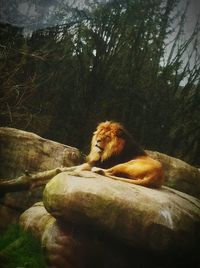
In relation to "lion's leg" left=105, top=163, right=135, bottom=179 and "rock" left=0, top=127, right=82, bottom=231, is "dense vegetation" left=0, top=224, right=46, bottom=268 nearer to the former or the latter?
"rock" left=0, top=127, right=82, bottom=231

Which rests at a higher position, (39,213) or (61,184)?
(61,184)

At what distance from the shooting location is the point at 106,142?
4.76 meters

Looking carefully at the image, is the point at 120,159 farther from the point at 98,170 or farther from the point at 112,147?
the point at 98,170

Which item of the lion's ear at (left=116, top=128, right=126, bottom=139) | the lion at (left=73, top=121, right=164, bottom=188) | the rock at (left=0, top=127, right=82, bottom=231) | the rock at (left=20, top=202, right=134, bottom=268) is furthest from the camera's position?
the rock at (left=0, top=127, right=82, bottom=231)

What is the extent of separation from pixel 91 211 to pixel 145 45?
9.72 feet

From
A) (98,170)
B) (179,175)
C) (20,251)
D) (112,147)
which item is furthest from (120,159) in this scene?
(20,251)

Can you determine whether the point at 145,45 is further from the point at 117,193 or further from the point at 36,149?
the point at 117,193

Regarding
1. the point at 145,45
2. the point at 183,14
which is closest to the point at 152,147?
the point at 145,45

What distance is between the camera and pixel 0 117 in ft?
19.0

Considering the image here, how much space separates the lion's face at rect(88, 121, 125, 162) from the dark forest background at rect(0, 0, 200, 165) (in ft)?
1.62

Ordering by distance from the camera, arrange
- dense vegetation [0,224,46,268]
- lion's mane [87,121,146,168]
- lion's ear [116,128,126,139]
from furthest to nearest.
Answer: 1. lion's ear [116,128,126,139]
2. lion's mane [87,121,146,168]
3. dense vegetation [0,224,46,268]

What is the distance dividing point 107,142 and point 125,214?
1.20 metres

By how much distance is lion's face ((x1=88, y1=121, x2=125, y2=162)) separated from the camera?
470 centimetres

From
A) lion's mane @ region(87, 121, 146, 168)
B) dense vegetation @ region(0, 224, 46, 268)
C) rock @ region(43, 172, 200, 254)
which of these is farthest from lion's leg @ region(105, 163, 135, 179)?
dense vegetation @ region(0, 224, 46, 268)
